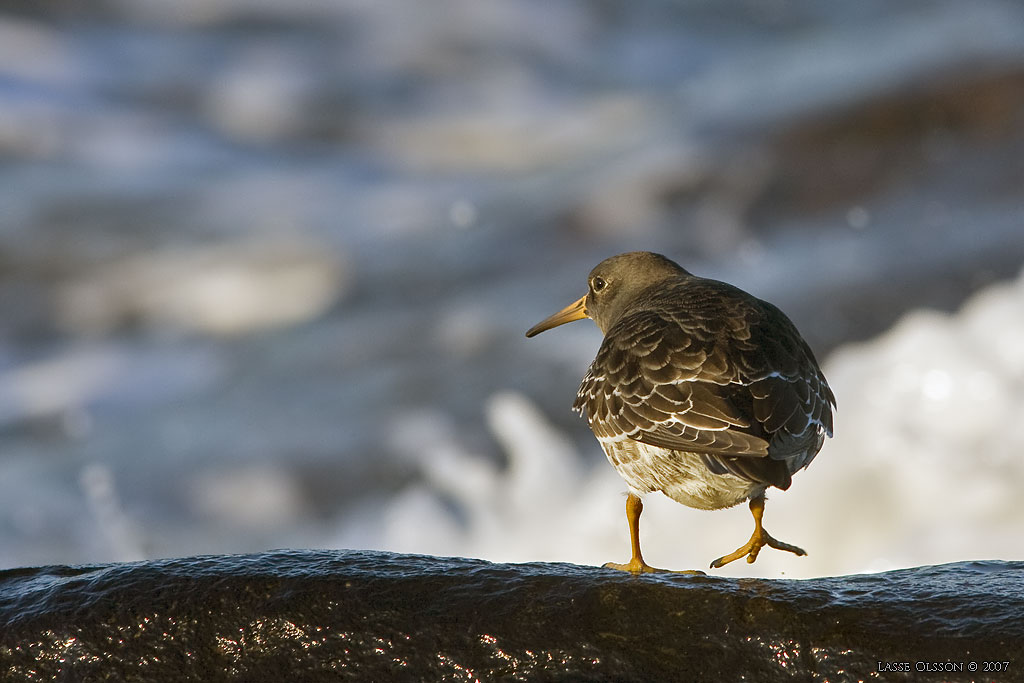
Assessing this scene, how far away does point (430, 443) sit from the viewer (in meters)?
15.1

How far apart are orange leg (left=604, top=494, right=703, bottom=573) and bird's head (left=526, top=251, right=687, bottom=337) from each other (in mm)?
1278

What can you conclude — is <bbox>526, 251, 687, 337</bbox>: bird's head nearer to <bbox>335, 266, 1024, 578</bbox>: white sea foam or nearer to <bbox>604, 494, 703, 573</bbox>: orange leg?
<bbox>604, 494, 703, 573</bbox>: orange leg

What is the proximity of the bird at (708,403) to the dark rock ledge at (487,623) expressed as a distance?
47cm

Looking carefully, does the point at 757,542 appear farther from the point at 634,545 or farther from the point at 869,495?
the point at 869,495

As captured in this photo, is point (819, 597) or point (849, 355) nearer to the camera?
point (819, 597)

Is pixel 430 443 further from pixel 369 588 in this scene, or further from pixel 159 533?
pixel 369 588

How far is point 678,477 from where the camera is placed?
4.67 metres

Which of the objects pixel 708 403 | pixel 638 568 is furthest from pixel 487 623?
pixel 708 403

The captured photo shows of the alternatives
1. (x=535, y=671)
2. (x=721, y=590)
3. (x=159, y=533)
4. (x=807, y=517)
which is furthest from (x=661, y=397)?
(x=159, y=533)

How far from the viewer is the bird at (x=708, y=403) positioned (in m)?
4.38

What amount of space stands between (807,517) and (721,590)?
766 cm

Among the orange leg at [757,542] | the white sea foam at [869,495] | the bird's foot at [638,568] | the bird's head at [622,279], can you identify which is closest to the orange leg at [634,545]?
the bird's foot at [638,568]

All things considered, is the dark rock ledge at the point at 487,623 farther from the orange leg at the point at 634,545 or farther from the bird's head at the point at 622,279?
the bird's head at the point at 622,279

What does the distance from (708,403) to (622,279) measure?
1.90 metres
